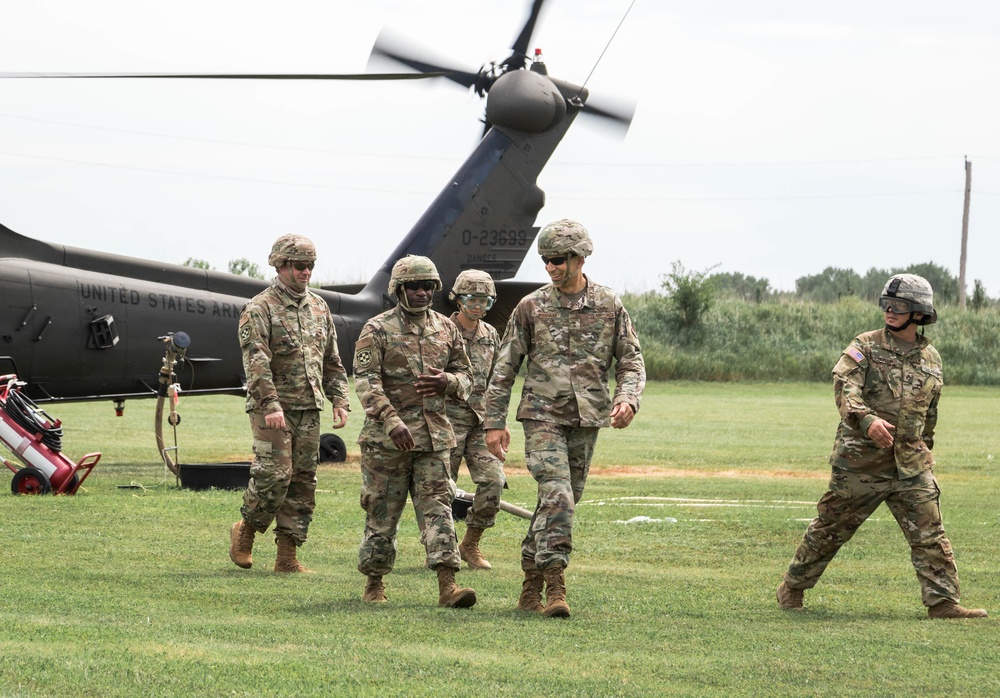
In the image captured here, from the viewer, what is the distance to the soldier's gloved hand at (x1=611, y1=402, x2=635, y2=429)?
729cm

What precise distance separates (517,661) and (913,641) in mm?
2094

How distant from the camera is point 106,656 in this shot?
19.2 ft

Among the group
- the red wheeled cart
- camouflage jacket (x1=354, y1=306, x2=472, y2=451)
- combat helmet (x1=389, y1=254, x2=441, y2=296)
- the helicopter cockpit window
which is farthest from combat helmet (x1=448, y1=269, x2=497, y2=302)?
the helicopter cockpit window

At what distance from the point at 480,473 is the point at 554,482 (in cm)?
213

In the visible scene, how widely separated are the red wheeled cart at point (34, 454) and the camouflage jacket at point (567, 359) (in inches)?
252

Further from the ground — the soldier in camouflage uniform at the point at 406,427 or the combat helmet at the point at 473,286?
the combat helmet at the point at 473,286

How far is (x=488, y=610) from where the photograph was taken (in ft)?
24.8

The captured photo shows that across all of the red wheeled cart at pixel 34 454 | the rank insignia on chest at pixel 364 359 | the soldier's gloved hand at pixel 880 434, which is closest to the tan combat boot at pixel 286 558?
the rank insignia on chest at pixel 364 359

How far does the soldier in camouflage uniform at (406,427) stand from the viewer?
7.69 metres

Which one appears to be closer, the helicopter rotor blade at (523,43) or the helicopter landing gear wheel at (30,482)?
the helicopter landing gear wheel at (30,482)

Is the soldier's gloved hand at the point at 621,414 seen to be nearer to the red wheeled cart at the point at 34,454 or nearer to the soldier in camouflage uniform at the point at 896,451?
the soldier in camouflage uniform at the point at 896,451

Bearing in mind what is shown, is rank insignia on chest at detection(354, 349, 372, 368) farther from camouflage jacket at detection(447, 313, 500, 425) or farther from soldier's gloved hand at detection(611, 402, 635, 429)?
camouflage jacket at detection(447, 313, 500, 425)

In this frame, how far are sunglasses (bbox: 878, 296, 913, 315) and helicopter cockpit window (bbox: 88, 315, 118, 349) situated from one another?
10.9 meters

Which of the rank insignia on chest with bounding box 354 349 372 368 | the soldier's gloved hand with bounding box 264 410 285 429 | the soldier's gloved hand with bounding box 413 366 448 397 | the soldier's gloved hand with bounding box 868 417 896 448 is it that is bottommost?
the soldier's gloved hand with bounding box 264 410 285 429
